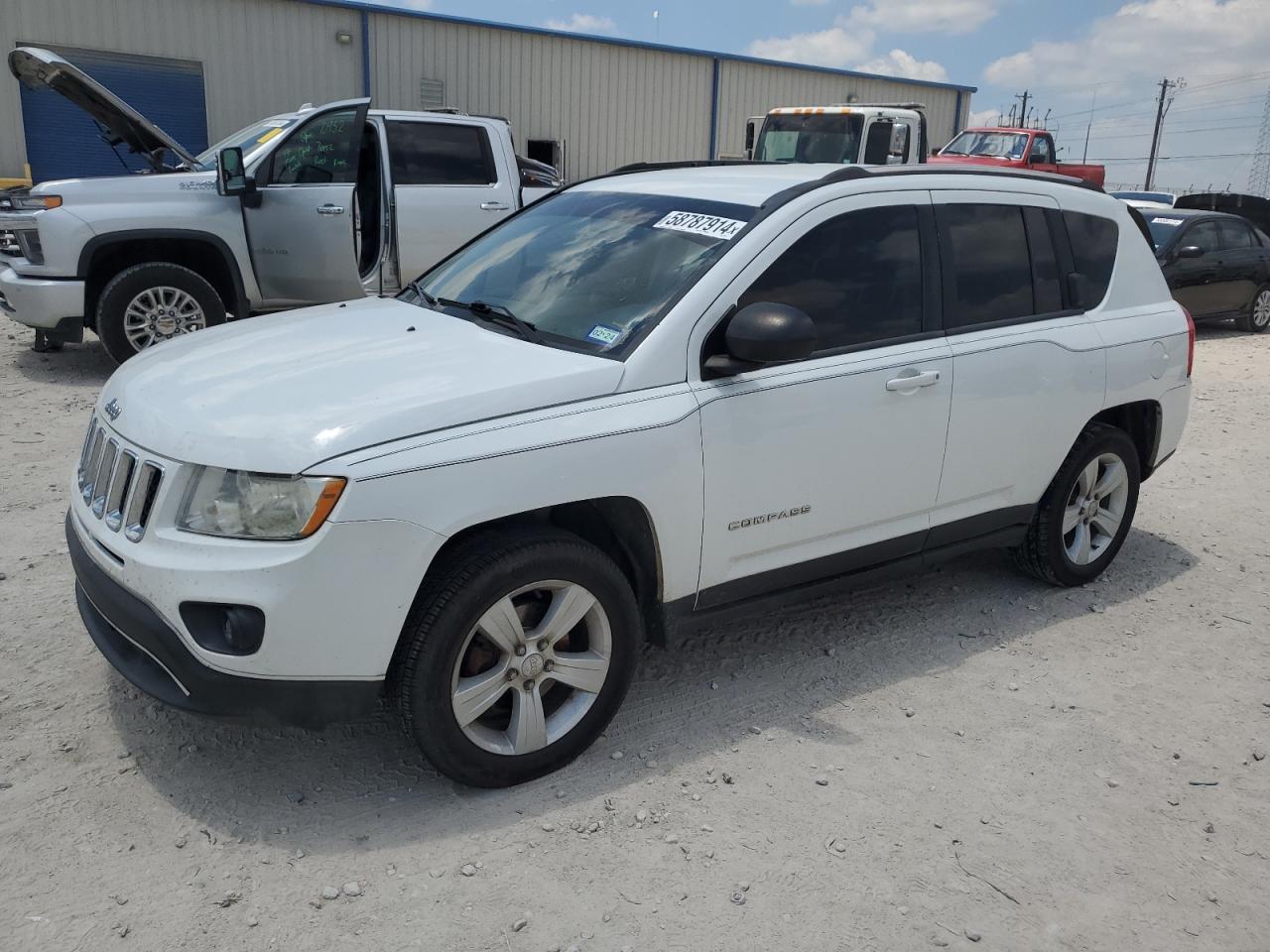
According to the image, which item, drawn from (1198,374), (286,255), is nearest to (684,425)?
(286,255)

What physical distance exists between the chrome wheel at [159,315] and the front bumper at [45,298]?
0.35m

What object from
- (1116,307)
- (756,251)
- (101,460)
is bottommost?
(101,460)

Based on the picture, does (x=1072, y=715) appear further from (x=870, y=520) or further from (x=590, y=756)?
(x=590, y=756)

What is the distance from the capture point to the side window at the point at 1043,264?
14.3 ft

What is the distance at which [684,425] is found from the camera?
319 cm

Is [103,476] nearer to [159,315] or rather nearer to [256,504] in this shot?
[256,504]

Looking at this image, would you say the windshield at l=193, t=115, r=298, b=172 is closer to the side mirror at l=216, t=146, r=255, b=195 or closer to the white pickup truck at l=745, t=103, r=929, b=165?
the side mirror at l=216, t=146, r=255, b=195

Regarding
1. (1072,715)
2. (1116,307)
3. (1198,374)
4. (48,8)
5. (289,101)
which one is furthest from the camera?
(289,101)

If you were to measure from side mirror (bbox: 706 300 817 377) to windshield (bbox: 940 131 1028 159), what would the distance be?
16842 mm

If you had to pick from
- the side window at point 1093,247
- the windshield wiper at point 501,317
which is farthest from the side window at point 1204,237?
the windshield wiper at point 501,317

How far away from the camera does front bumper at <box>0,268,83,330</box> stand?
752 cm

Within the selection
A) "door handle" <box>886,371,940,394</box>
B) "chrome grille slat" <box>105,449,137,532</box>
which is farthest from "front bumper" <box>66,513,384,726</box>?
"door handle" <box>886,371,940,394</box>

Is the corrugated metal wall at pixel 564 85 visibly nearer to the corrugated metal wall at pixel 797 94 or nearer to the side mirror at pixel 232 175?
the corrugated metal wall at pixel 797 94

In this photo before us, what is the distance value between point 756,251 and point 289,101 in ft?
57.0
